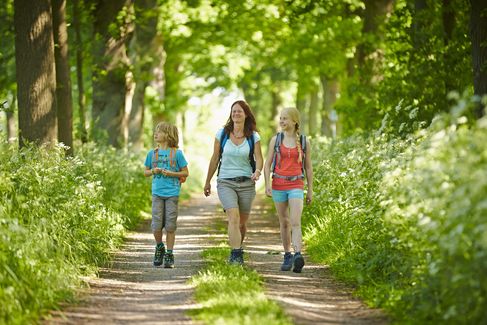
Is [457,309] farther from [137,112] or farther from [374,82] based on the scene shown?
[137,112]

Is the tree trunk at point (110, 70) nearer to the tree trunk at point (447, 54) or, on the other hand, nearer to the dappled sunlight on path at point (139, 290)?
the dappled sunlight on path at point (139, 290)

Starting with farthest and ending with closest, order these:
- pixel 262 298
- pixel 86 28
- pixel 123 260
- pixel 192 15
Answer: pixel 192 15
pixel 86 28
pixel 123 260
pixel 262 298

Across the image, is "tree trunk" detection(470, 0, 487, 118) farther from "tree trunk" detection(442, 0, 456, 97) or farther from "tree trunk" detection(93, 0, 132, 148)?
"tree trunk" detection(93, 0, 132, 148)

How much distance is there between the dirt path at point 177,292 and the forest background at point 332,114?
0.33 meters

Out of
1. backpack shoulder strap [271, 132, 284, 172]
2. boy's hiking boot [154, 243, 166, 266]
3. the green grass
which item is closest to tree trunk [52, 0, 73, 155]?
boy's hiking boot [154, 243, 166, 266]

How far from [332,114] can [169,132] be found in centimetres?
2206

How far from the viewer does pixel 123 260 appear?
12289mm

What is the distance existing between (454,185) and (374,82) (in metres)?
13.5

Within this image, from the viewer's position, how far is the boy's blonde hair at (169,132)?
11703 mm

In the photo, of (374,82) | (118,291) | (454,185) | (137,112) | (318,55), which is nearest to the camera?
(454,185)

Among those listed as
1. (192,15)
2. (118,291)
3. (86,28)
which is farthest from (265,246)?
(192,15)

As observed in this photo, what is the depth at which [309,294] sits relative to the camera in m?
9.70

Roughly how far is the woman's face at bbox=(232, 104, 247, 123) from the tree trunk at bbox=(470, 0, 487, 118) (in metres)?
3.91

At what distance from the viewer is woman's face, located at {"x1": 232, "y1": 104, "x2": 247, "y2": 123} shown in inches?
444
